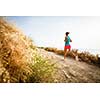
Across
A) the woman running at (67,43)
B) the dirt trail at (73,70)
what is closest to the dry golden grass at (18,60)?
the dirt trail at (73,70)

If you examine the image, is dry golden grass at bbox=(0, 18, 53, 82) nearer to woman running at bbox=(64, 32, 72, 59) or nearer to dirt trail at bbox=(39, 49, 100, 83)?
dirt trail at bbox=(39, 49, 100, 83)

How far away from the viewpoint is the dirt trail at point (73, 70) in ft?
9.93

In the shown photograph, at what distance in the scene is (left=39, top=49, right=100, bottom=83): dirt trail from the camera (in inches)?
119

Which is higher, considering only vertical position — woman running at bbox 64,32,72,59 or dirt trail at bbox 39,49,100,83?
woman running at bbox 64,32,72,59

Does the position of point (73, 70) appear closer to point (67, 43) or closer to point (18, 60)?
point (67, 43)

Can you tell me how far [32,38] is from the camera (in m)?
3.07

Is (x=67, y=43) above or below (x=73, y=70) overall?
above

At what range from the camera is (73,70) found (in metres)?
3.08

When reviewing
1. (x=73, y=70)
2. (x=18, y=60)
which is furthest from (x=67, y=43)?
(x=18, y=60)

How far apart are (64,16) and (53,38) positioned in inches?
9.9

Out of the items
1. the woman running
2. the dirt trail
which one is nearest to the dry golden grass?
the dirt trail
